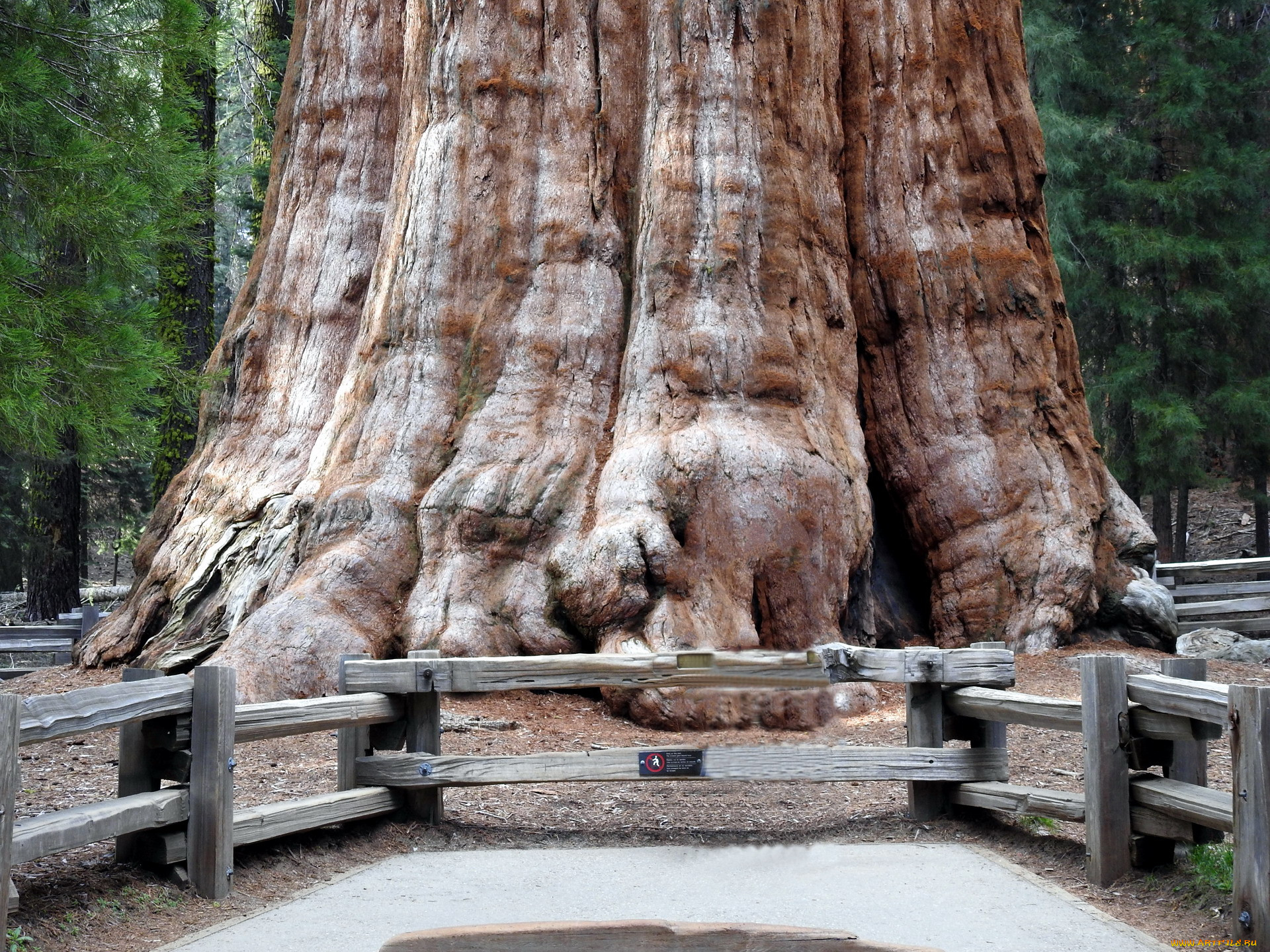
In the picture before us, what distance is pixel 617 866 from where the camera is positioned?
19.0 ft

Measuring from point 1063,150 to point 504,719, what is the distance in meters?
18.7

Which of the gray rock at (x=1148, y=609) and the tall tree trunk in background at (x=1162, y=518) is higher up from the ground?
the tall tree trunk in background at (x=1162, y=518)

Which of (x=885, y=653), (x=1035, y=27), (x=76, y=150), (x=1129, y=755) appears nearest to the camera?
(x=1129, y=755)

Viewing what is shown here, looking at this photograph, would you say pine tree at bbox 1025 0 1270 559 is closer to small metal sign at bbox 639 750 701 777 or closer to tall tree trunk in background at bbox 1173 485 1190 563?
tall tree trunk in background at bbox 1173 485 1190 563

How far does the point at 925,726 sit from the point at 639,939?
172 inches

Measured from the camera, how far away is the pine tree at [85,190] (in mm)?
7195

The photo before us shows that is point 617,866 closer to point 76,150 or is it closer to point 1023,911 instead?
point 1023,911

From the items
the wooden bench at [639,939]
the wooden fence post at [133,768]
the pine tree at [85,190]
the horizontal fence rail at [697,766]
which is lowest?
the horizontal fence rail at [697,766]

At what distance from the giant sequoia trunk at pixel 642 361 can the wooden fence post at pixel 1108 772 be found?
3323 millimetres

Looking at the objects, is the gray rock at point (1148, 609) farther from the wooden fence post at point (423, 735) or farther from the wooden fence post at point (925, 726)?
the wooden fence post at point (423, 735)

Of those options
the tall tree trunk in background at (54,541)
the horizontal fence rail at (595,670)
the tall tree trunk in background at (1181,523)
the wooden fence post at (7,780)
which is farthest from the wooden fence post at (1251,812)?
the tall tree trunk in background at (1181,523)

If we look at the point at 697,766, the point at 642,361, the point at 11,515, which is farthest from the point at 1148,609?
the point at 11,515

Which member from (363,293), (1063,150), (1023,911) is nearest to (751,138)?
(363,293)

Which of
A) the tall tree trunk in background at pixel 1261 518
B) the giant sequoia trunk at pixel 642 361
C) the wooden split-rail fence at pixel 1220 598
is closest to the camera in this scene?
the giant sequoia trunk at pixel 642 361
